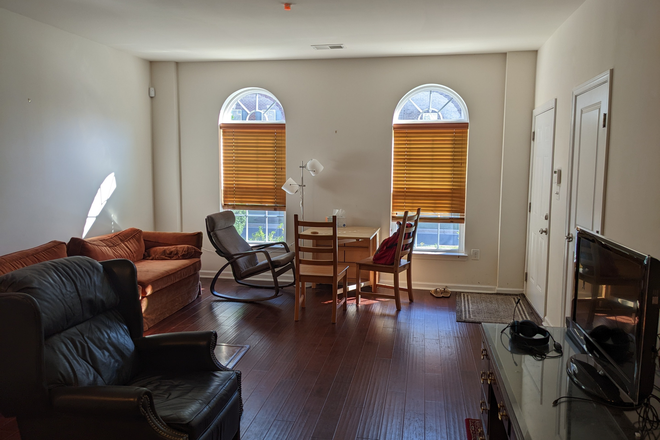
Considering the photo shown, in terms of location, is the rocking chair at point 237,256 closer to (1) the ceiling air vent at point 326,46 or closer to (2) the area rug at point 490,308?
(2) the area rug at point 490,308

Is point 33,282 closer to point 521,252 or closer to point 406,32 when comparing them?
point 406,32

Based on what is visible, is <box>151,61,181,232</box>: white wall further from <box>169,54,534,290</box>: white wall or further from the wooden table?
the wooden table

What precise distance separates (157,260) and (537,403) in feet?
13.9

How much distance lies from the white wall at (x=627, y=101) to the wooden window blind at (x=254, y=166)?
330cm

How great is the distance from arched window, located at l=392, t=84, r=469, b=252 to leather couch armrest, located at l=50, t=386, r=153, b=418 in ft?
13.9

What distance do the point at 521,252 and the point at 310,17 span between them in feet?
11.0

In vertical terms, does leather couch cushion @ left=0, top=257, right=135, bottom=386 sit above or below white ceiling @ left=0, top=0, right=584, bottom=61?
below

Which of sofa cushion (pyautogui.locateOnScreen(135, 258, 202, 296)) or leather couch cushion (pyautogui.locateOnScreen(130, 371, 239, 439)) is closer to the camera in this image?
leather couch cushion (pyautogui.locateOnScreen(130, 371, 239, 439))

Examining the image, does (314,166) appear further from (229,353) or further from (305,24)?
(229,353)

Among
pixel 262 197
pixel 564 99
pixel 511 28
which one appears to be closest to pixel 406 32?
pixel 511 28

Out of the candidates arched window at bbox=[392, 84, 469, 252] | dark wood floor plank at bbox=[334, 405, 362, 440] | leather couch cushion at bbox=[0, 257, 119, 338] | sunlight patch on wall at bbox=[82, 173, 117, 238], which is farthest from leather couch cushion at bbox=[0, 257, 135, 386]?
arched window at bbox=[392, 84, 469, 252]

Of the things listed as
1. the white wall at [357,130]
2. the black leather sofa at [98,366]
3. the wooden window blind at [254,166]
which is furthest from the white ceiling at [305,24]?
the black leather sofa at [98,366]

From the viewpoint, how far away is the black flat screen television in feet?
4.71

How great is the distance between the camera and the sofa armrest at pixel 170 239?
17.4ft
